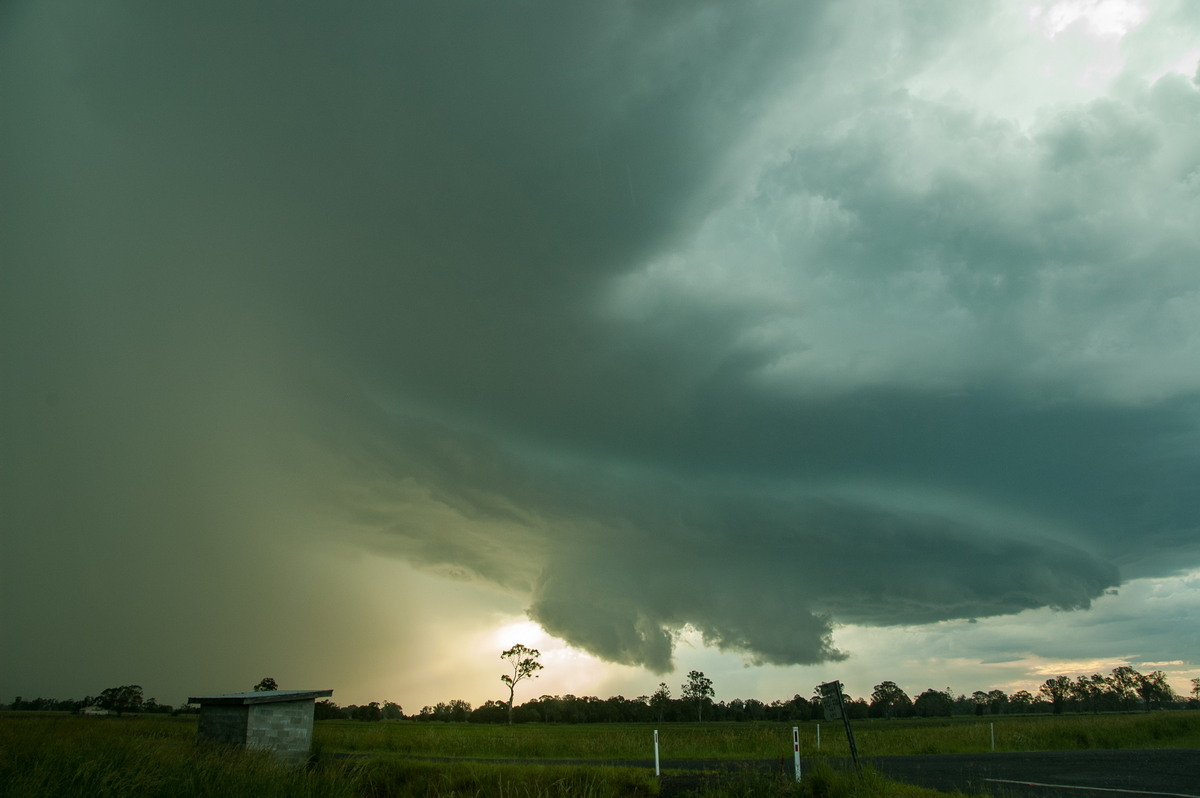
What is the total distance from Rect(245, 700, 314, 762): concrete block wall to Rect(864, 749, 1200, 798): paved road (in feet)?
72.0

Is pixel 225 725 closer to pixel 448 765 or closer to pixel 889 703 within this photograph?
pixel 448 765

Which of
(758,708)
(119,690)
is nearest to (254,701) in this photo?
(119,690)

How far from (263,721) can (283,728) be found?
1184mm

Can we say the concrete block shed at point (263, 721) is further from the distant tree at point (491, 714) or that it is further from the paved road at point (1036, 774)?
the distant tree at point (491, 714)

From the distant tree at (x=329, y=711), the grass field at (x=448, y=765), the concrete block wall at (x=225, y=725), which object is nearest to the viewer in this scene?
the grass field at (x=448, y=765)

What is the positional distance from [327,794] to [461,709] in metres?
160

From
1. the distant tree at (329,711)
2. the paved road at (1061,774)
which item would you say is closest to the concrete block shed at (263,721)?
the paved road at (1061,774)

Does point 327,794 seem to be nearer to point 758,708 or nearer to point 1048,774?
point 1048,774

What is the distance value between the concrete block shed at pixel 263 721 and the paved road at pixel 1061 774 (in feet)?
72.0

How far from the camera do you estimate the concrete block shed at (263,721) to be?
25.8 meters

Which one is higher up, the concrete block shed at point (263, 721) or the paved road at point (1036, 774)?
the concrete block shed at point (263, 721)

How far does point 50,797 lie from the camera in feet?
31.9

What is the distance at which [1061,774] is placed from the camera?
23.1m

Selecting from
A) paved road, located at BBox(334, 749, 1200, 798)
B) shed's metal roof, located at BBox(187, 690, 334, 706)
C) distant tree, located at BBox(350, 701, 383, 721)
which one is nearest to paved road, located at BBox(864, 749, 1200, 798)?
paved road, located at BBox(334, 749, 1200, 798)
